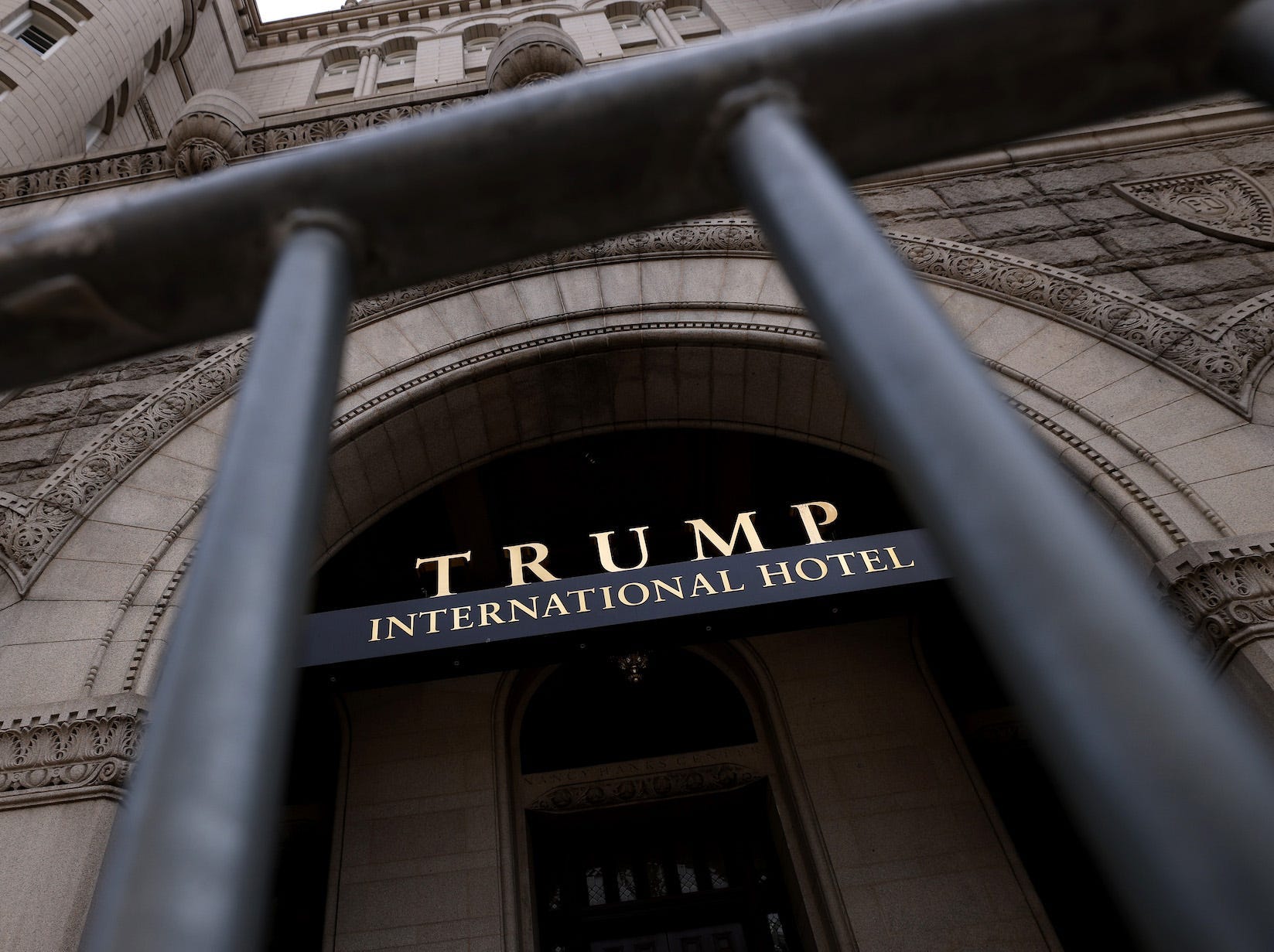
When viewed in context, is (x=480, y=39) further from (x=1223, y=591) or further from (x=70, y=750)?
(x=1223, y=591)

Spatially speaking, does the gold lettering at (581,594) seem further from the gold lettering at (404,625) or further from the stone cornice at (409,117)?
the stone cornice at (409,117)

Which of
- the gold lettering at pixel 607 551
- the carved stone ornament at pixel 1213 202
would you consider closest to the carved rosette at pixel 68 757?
the gold lettering at pixel 607 551

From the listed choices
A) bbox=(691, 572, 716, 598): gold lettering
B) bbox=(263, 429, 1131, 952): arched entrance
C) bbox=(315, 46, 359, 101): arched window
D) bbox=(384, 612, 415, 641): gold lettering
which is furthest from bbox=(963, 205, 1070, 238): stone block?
bbox=(315, 46, 359, 101): arched window

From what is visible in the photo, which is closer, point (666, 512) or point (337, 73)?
point (666, 512)

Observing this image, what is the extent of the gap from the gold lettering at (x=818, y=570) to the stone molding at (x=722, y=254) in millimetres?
2704

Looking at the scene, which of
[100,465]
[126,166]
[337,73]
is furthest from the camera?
[337,73]

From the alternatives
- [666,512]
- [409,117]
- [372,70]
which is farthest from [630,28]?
[666,512]

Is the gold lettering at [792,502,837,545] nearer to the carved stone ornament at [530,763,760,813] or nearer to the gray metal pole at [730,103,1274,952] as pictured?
the carved stone ornament at [530,763,760,813]

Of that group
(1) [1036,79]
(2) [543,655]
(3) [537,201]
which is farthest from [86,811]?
(1) [1036,79]

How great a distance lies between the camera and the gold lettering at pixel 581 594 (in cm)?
552

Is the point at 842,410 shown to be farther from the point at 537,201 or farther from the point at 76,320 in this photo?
the point at 76,320

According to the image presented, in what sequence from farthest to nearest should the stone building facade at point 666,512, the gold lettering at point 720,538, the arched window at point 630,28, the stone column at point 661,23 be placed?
the arched window at point 630,28, the stone column at point 661,23, the gold lettering at point 720,538, the stone building facade at point 666,512

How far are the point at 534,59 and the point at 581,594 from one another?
20.0 feet

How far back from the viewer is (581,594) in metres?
5.60
